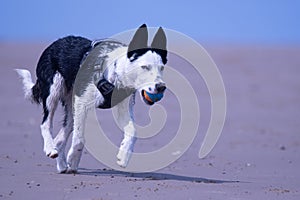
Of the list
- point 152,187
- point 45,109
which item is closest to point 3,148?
point 45,109

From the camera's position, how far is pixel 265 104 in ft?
85.0

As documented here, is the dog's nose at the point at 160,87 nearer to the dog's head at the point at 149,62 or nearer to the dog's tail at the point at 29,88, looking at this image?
the dog's head at the point at 149,62

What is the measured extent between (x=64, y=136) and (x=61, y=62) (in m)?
0.98

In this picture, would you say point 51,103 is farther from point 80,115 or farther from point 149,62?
point 149,62

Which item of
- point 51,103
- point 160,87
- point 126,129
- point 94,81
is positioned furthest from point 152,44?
point 51,103

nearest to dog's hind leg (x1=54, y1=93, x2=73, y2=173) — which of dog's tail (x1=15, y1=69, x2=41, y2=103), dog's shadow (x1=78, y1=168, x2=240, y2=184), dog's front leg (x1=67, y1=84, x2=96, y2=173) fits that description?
dog's front leg (x1=67, y1=84, x2=96, y2=173)

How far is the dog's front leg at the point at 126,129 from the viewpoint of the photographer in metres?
9.15

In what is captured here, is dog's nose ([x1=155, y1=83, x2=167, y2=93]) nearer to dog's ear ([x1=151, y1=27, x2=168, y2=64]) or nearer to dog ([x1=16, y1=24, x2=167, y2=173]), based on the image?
dog ([x1=16, y1=24, x2=167, y2=173])

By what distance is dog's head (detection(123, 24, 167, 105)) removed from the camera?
887cm

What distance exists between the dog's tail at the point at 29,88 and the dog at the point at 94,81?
0.05 feet

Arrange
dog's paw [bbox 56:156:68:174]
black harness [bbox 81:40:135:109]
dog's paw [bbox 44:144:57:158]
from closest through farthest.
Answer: black harness [bbox 81:40:135:109]
dog's paw [bbox 44:144:57:158]
dog's paw [bbox 56:156:68:174]

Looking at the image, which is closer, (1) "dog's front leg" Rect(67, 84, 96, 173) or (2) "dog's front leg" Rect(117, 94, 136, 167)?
(2) "dog's front leg" Rect(117, 94, 136, 167)

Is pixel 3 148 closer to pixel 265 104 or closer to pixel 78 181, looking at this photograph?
pixel 78 181

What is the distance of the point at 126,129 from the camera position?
936cm
